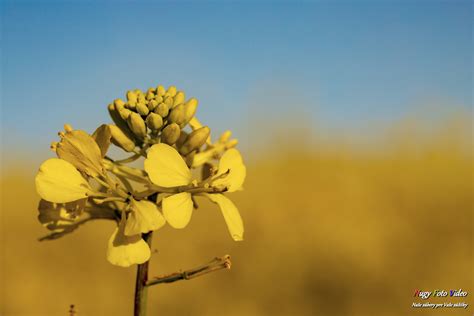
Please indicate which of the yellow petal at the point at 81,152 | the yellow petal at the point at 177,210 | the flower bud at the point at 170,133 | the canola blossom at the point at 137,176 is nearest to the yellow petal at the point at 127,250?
the canola blossom at the point at 137,176

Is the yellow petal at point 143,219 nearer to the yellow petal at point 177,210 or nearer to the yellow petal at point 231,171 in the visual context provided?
the yellow petal at point 177,210

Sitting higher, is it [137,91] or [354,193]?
[137,91]

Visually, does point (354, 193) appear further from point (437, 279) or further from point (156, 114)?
point (156, 114)

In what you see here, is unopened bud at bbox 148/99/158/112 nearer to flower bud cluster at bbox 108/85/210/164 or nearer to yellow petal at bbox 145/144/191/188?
flower bud cluster at bbox 108/85/210/164

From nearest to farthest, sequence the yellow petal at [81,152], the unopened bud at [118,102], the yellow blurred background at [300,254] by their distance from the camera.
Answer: the yellow petal at [81,152]
the unopened bud at [118,102]
the yellow blurred background at [300,254]

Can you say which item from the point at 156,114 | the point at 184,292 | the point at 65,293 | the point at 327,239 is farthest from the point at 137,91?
the point at 327,239

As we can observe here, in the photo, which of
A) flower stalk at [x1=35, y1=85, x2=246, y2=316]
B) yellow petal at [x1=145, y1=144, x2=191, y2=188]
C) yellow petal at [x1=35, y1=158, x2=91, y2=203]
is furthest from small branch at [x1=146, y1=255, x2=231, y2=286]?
yellow petal at [x1=35, y1=158, x2=91, y2=203]

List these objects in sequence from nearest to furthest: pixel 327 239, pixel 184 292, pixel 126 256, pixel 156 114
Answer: pixel 126 256 → pixel 156 114 → pixel 184 292 → pixel 327 239

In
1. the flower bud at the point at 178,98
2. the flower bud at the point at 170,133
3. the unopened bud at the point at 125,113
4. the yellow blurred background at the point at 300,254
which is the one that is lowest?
the yellow blurred background at the point at 300,254
